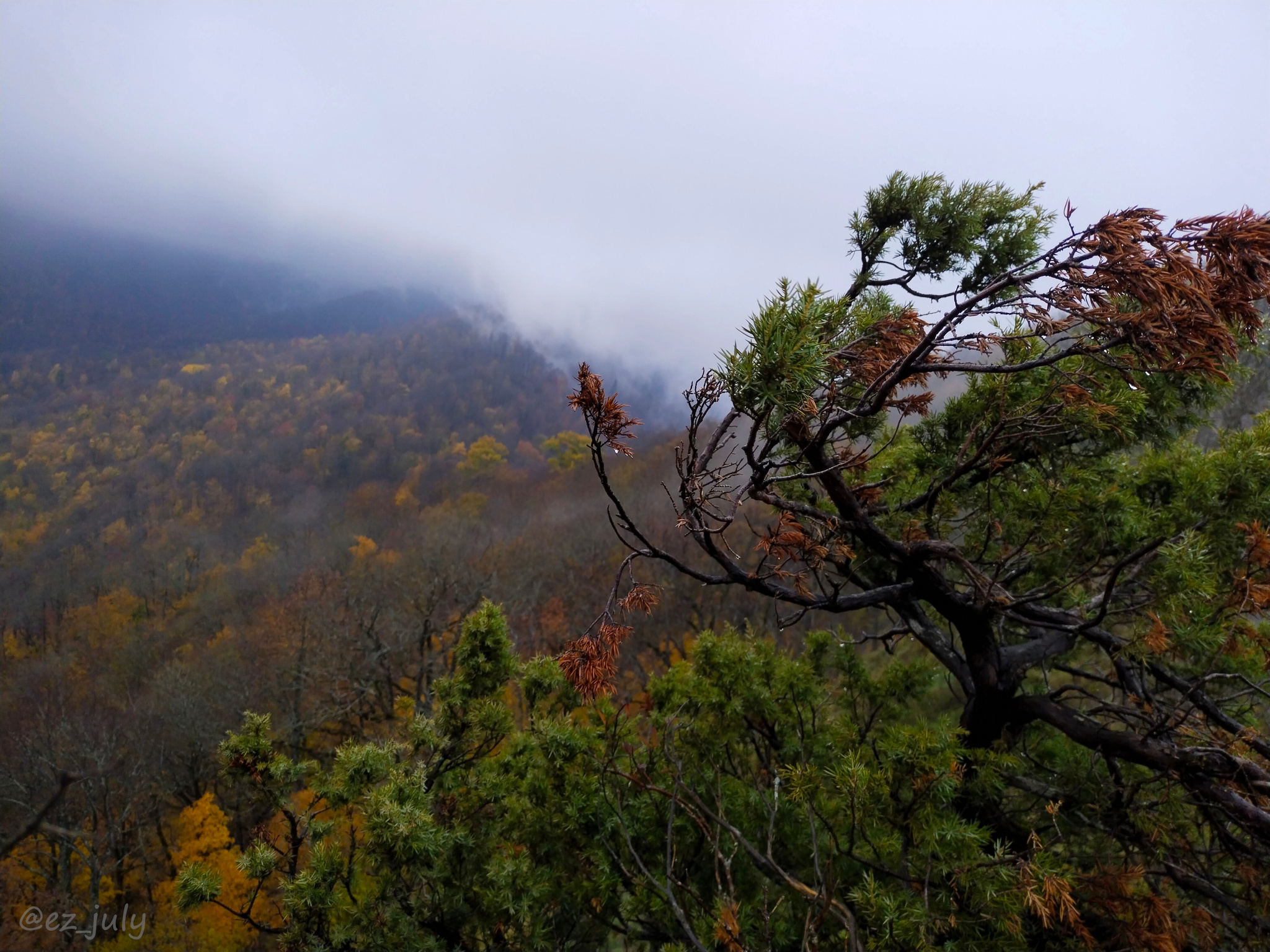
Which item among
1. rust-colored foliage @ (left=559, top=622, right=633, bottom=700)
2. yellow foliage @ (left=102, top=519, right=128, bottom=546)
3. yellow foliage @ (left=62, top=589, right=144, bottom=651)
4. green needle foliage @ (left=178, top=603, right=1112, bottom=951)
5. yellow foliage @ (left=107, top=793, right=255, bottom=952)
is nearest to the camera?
rust-colored foliage @ (left=559, top=622, right=633, bottom=700)

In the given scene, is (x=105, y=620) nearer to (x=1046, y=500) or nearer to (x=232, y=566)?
(x=232, y=566)

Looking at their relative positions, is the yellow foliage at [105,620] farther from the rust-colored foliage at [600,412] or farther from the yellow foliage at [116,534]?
the rust-colored foliage at [600,412]

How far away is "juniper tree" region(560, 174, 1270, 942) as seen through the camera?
6.95 feet

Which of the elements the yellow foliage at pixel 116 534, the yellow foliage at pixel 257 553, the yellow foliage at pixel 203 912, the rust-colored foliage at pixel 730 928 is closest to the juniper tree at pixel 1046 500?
the rust-colored foliage at pixel 730 928

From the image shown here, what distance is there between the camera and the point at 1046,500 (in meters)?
4.23

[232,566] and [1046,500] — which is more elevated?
[1046,500]

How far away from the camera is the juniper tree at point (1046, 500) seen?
6.95 ft

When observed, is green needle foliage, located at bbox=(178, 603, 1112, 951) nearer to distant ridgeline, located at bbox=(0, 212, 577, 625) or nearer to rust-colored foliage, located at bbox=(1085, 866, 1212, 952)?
rust-colored foliage, located at bbox=(1085, 866, 1212, 952)

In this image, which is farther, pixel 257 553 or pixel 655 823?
pixel 257 553

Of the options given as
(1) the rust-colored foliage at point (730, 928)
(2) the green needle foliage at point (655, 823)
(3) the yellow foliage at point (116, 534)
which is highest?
(1) the rust-colored foliage at point (730, 928)

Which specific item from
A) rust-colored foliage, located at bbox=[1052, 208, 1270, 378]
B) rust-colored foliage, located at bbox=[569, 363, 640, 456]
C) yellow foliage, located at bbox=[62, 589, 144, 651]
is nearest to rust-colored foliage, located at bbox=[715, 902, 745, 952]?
rust-colored foliage, located at bbox=[569, 363, 640, 456]

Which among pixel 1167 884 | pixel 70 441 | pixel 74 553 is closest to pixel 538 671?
pixel 1167 884

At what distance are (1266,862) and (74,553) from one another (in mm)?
69272

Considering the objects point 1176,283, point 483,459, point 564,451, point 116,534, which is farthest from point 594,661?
point 116,534
